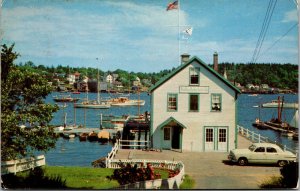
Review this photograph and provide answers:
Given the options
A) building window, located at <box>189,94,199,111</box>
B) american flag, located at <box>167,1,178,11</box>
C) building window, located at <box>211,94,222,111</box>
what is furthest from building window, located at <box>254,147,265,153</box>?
american flag, located at <box>167,1,178,11</box>

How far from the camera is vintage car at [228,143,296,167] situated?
61.6ft

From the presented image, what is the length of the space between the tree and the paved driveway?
5.63 meters

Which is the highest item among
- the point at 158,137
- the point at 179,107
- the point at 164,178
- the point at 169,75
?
the point at 169,75

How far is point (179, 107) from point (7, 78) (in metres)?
10.2

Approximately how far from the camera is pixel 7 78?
16.2 metres

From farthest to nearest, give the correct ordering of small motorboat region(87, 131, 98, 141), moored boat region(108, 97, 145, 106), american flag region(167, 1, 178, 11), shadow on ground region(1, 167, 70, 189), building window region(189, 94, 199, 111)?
moored boat region(108, 97, 145, 106)
small motorboat region(87, 131, 98, 141)
building window region(189, 94, 199, 111)
american flag region(167, 1, 178, 11)
shadow on ground region(1, 167, 70, 189)

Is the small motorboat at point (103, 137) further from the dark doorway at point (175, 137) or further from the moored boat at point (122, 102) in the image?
the moored boat at point (122, 102)

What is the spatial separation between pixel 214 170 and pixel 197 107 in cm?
530

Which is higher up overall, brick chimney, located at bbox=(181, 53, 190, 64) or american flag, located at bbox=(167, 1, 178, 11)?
american flag, located at bbox=(167, 1, 178, 11)

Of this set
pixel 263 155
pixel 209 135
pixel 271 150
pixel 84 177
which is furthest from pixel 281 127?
pixel 84 177

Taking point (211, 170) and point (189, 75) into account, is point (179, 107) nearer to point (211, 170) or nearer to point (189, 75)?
point (189, 75)

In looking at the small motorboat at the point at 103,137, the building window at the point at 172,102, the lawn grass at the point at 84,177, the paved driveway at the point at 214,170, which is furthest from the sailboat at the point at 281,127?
the lawn grass at the point at 84,177

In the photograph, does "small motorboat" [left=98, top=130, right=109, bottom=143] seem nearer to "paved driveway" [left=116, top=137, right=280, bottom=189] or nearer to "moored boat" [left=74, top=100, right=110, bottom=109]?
"paved driveway" [left=116, top=137, right=280, bottom=189]

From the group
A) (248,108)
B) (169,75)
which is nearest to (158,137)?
(169,75)
